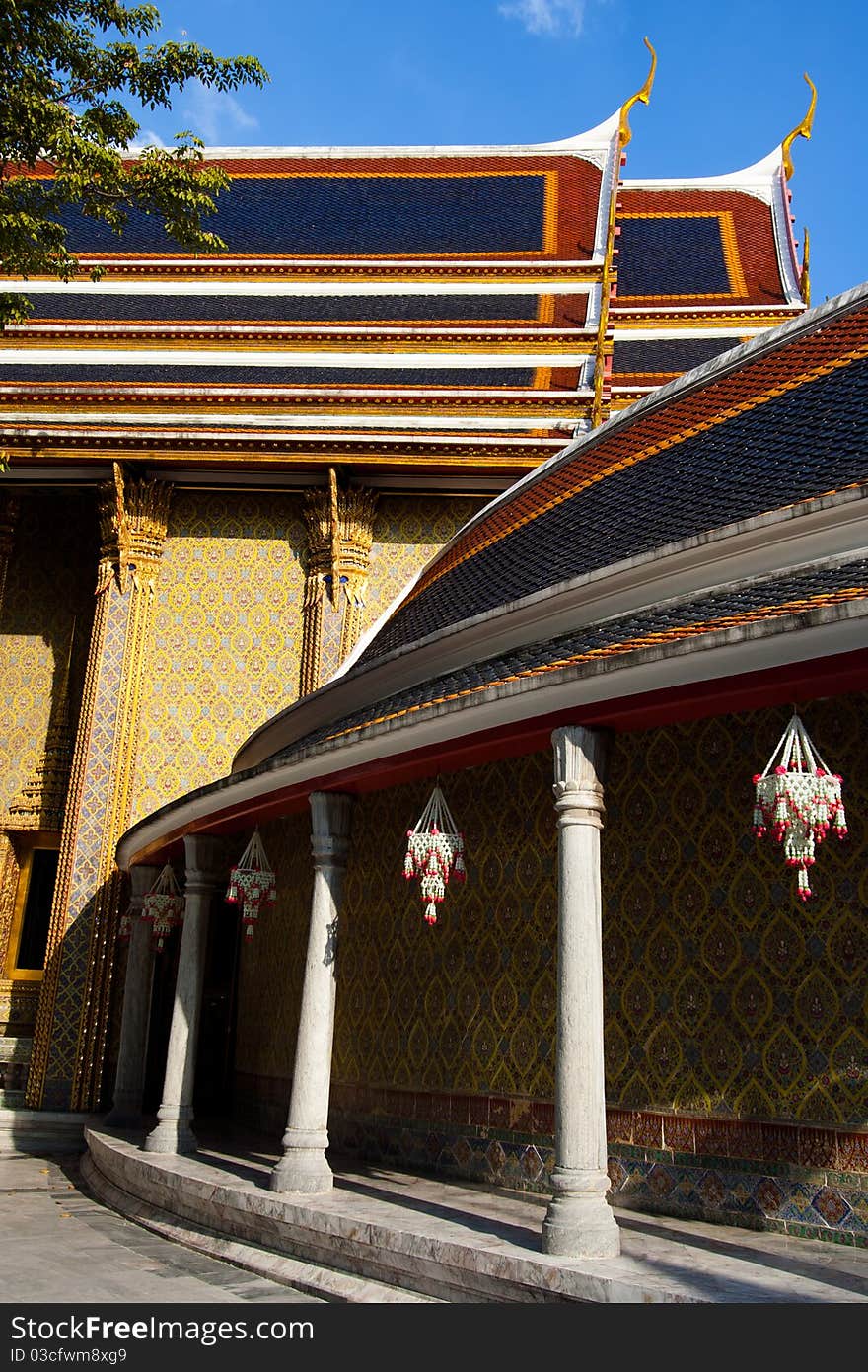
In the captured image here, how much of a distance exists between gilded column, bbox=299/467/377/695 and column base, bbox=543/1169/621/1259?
1054 cm

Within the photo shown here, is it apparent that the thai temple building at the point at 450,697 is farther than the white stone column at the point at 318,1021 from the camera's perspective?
No

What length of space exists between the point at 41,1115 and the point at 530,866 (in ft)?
29.7

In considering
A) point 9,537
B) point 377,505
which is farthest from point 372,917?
point 9,537

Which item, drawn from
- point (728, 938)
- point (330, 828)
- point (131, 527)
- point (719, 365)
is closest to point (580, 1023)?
point (728, 938)

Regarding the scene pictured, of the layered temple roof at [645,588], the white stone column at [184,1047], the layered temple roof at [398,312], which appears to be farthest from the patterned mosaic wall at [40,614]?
the white stone column at [184,1047]

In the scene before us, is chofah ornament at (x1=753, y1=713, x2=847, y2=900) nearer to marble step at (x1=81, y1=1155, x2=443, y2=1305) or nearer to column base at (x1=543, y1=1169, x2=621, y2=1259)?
column base at (x1=543, y1=1169, x2=621, y2=1259)

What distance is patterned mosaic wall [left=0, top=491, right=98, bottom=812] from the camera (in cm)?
1694

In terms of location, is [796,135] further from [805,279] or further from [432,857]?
[432,857]

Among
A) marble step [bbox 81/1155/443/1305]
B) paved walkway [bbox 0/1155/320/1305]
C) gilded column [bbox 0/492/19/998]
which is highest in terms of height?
gilded column [bbox 0/492/19/998]

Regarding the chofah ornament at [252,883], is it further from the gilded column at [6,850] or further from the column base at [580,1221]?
the gilded column at [6,850]

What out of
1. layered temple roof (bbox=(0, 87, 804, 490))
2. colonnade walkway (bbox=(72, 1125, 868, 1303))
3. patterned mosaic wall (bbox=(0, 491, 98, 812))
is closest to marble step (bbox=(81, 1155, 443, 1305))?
colonnade walkway (bbox=(72, 1125, 868, 1303))

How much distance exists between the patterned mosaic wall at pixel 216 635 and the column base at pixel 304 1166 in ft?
28.0

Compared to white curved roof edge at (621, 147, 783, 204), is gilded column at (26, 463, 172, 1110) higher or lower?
lower

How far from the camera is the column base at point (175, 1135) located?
9.64 meters
